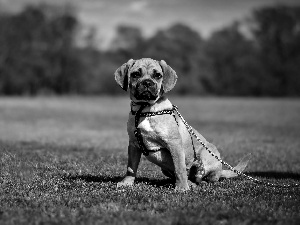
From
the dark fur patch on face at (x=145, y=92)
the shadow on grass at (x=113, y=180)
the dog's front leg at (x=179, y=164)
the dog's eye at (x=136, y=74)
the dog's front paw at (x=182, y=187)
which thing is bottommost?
the shadow on grass at (x=113, y=180)

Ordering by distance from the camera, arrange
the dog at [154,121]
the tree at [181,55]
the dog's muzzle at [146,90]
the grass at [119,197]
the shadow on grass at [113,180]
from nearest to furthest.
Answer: the grass at [119,197]
the dog's muzzle at [146,90]
the dog at [154,121]
the shadow on grass at [113,180]
the tree at [181,55]

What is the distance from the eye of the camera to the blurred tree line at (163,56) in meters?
71.0

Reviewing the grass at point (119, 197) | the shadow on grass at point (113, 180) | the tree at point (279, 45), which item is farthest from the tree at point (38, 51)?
the shadow on grass at point (113, 180)

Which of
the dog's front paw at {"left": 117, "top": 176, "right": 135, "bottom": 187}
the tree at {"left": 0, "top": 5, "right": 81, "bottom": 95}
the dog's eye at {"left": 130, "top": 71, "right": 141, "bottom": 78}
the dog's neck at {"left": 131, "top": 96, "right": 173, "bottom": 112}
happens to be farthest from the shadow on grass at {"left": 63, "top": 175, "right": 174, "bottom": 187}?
the tree at {"left": 0, "top": 5, "right": 81, "bottom": 95}

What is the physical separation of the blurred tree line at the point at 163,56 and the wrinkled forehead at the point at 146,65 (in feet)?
213

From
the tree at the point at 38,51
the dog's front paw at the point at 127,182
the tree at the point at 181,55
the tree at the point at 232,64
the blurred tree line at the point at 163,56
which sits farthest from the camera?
the tree at the point at 181,55

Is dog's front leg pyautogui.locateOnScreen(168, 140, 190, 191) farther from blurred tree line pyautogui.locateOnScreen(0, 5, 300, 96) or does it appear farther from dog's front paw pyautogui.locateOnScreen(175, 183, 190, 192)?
blurred tree line pyautogui.locateOnScreen(0, 5, 300, 96)

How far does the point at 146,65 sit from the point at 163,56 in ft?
256

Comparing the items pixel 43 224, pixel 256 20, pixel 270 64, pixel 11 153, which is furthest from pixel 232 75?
pixel 43 224

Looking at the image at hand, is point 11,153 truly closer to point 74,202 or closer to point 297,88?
point 74,202

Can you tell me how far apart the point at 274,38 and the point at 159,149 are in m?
66.6

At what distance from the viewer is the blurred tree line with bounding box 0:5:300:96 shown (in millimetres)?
71000

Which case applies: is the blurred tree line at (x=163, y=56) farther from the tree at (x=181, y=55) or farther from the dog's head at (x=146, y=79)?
the dog's head at (x=146, y=79)

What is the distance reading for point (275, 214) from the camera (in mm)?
5969
